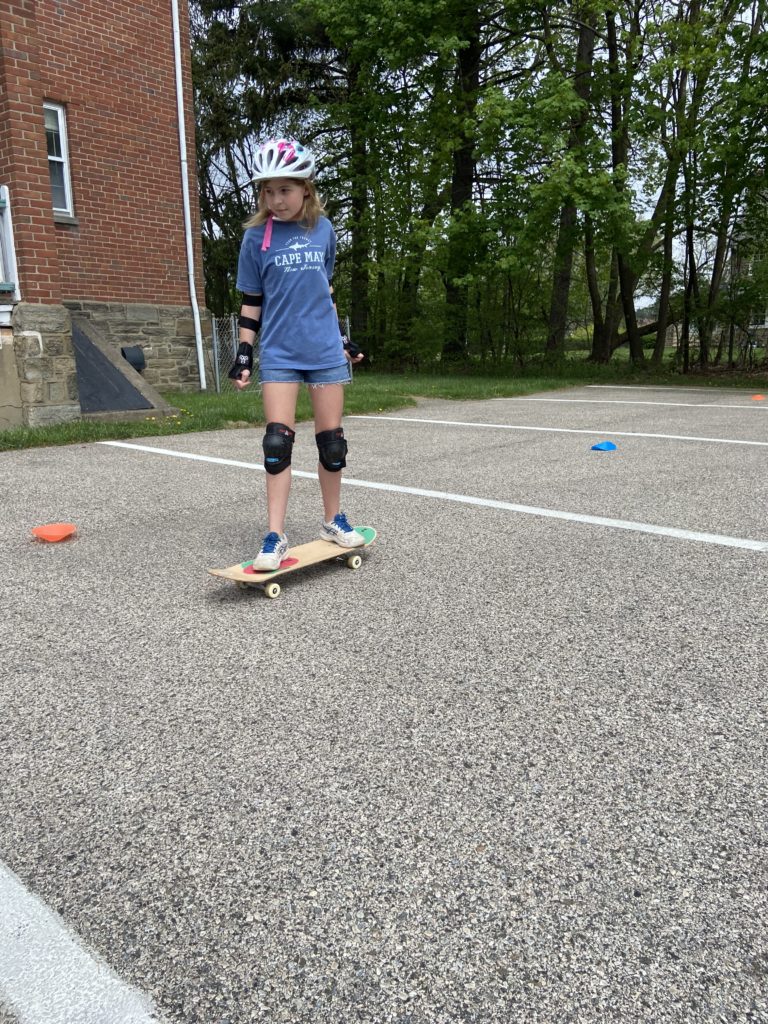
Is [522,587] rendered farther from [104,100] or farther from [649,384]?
[649,384]

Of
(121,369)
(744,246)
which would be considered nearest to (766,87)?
(744,246)

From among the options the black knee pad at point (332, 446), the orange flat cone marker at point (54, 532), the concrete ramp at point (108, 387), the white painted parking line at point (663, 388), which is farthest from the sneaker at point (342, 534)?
the white painted parking line at point (663, 388)

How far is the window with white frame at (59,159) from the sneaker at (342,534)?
10.3m

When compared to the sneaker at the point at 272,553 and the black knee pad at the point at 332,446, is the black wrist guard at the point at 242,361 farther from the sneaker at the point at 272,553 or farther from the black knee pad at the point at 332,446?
the sneaker at the point at 272,553

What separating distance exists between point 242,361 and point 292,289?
42cm

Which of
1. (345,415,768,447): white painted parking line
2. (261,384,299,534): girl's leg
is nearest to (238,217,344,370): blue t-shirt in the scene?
(261,384,299,534): girl's leg

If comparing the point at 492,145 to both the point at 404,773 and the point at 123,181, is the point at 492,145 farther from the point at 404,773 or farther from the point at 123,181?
the point at 404,773

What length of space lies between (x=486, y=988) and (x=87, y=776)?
123 centimetres

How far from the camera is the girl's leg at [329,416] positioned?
395 cm

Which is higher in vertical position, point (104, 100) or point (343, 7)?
point (343, 7)

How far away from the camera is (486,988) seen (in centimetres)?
146

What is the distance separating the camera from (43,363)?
29.0ft

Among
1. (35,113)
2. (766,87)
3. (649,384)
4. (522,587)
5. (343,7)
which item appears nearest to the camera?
(522,587)

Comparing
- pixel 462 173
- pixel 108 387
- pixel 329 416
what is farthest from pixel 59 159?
pixel 462 173
